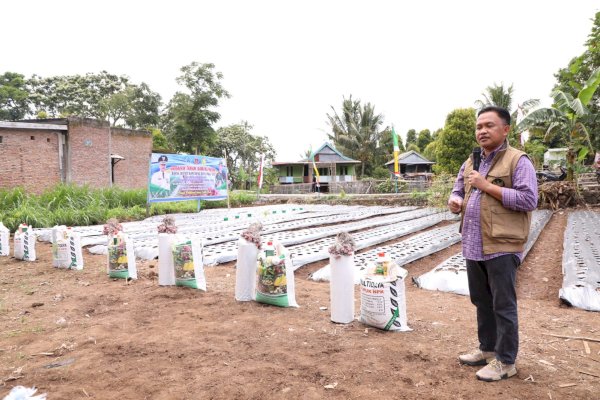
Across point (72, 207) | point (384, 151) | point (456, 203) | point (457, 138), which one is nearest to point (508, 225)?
point (456, 203)

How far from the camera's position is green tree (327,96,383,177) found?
96.5 feet

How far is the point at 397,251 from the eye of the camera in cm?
557

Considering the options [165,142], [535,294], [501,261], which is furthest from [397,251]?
[165,142]

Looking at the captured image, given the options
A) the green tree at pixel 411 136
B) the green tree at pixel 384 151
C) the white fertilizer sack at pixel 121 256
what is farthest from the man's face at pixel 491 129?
the green tree at pixel 411 136

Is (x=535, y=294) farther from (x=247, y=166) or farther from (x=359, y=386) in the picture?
(x=247, y=166)

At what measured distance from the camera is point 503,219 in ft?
6.61

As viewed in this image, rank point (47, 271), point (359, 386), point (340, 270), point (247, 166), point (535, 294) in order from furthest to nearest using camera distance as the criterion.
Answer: point (247, 166)
point (47, 271)
point (535, 294)
point (340, 270)
point (359, 386)

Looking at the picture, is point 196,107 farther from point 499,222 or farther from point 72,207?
point 499,222

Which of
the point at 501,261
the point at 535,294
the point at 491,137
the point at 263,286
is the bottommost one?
the point at 535,294

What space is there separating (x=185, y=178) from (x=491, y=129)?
32.5ft

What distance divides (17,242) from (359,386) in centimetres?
556

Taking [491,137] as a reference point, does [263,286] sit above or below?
below

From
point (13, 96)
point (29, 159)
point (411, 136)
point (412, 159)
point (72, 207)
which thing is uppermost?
point (13, 96)

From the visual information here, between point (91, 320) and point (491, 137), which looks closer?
point (491, 137)
